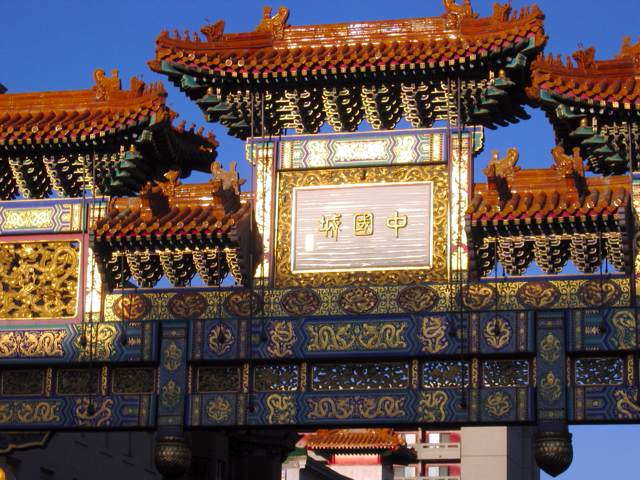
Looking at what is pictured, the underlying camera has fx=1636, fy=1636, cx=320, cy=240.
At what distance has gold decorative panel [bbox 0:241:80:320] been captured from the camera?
23.8 m

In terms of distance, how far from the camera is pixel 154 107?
933 inches

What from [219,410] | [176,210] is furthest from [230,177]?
[219,410]

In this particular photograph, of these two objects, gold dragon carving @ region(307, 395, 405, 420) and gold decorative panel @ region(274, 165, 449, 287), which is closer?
gold dragon carving @ region(307, 395, 405, 420)

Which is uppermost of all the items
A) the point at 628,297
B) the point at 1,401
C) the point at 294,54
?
the point at 294,54

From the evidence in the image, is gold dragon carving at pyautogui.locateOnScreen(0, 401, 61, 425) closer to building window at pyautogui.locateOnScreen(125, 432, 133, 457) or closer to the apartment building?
building window at pyautogui.locateOnScreen(125, 432, 133, 457)

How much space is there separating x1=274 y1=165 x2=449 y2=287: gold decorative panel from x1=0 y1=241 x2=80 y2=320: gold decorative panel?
3.11 meters

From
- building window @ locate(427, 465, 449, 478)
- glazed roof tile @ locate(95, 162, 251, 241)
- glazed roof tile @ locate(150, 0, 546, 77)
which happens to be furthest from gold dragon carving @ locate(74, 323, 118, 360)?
building window @ locate(427, 465, 449, 478)

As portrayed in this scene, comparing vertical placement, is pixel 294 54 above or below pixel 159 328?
above

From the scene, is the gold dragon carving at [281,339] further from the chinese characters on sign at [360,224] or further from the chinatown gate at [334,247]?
the chinese characters on sign at [360,224]

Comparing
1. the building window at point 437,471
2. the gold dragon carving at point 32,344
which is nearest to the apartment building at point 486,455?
the building window at point 437,471

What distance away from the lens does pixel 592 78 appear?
74.0 ft

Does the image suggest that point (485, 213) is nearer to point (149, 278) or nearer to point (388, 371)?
point (388, 371)

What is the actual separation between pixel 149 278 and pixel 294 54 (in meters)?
3.86

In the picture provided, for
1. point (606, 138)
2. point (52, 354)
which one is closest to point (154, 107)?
point (52, 354)
